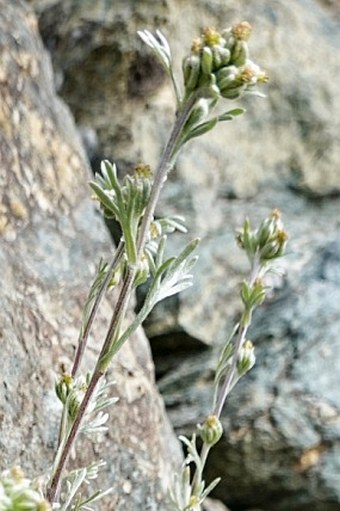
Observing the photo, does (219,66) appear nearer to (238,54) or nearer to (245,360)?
(238,54)

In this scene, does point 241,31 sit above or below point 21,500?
above

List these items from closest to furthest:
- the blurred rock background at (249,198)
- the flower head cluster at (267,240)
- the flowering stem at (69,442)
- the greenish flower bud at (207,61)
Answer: the greenish flower bud at (207,61), the flowering stem at (69,442), the flower head cluster at (267,240), the blurred rock background at (249,198)

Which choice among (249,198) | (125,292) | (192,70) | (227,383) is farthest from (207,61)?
(249,198)

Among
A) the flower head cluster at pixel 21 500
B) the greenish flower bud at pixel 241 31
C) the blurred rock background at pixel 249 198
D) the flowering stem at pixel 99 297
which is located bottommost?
the blurred rock background at pixel 249 198

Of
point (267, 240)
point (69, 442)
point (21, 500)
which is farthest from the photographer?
point (267, 240)

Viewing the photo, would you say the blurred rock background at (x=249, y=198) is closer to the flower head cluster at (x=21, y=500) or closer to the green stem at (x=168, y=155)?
the green stem at (x=168, y=155)

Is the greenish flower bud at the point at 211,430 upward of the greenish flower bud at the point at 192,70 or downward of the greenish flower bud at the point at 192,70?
downward

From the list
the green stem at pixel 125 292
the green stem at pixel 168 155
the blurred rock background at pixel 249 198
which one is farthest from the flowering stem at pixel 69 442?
the blurred rock background at pixel 249 198

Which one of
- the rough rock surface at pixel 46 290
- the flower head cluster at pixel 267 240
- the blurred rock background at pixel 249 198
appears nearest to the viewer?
the flower head cluster at pixel 267 240
